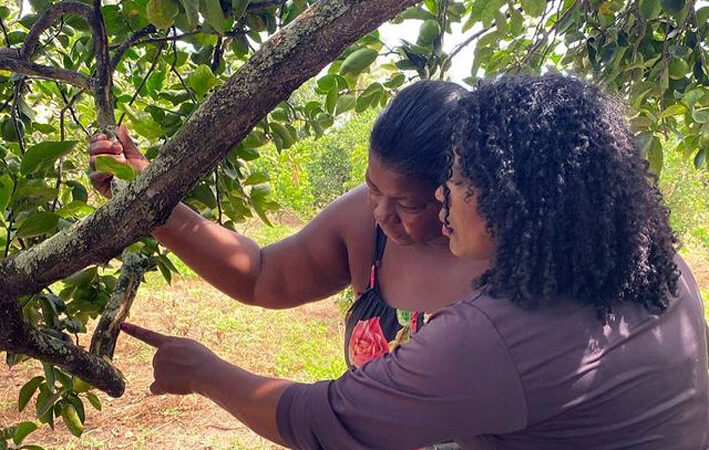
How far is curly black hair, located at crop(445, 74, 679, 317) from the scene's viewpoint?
91 centimetres

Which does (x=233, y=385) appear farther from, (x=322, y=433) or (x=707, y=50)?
(x=707, y=50)

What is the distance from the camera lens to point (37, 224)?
1058mm

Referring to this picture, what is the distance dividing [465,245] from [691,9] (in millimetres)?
974

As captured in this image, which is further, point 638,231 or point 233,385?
point 233,385

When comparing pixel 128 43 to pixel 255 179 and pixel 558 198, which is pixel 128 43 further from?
pixel 558 198

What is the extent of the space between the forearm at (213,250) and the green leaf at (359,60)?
0.45 metres

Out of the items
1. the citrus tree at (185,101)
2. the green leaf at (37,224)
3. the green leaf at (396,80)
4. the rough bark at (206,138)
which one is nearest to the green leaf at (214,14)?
the citrus tree at (185,101)

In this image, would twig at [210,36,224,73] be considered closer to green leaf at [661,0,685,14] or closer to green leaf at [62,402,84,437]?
green leaf at [62,402,84,437]

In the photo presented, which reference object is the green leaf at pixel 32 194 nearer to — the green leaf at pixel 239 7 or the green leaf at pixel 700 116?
the green leaf at pixel 239 7

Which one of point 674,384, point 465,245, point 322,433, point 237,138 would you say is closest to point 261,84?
point 237,138

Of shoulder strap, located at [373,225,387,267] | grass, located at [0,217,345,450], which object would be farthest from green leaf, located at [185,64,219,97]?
grass, located at [0,217,345,450]

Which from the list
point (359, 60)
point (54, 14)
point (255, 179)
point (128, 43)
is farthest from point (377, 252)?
point (54, 14)

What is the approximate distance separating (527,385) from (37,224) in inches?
30.0

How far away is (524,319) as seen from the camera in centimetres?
91
